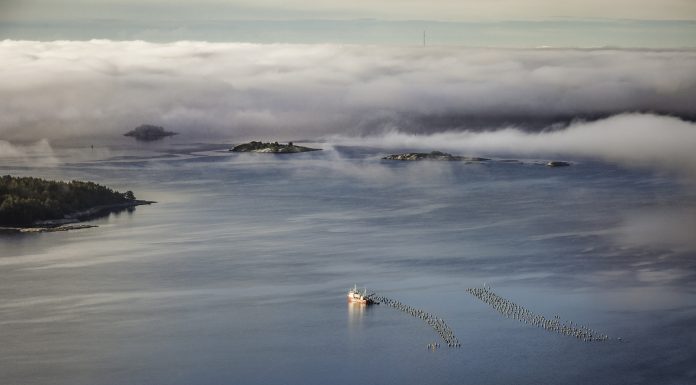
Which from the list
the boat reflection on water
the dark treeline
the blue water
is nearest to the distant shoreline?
the dark treeline

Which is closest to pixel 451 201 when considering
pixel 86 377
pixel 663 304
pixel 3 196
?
pixel 3 196

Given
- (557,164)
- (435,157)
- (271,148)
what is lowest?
(557,164)

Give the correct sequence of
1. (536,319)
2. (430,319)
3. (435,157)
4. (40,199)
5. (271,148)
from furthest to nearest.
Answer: (271,148)
(435,157)
(40,199)
(536,319)
(430,319)

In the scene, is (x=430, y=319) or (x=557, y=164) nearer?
(x=430, y=319)

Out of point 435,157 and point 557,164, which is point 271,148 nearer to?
point 435,157

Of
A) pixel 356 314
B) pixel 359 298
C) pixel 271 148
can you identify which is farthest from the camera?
pixel 271 148

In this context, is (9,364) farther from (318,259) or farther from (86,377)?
(318,259)

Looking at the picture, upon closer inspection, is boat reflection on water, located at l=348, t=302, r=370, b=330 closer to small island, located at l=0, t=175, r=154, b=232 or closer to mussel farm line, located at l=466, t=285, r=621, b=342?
mussel farm line, located at l=466, t=285, r=621, b=342

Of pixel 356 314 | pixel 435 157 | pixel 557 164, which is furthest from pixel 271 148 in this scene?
pixel 356 314

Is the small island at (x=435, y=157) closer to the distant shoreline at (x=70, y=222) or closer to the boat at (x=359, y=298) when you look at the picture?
the distant shoreline at (x=70, y=222)
